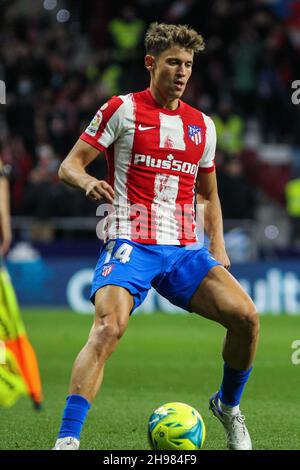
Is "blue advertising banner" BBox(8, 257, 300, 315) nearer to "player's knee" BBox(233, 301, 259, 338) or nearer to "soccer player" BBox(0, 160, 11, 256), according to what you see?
"soccer player" BBox(0, 160, 11, 256)

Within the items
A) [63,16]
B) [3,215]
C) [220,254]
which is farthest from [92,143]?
[63,16]

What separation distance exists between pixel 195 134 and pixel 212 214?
22.3 inches

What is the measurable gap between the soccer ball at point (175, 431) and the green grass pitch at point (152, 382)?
33cm

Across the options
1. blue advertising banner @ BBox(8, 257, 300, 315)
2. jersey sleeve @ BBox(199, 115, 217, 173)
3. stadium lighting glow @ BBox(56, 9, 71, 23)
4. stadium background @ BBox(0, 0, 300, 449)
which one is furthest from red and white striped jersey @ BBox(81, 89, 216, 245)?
stadium lighting glow @ BBox(56, 9, 71, 23)

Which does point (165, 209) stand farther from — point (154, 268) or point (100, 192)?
point (100, 192)

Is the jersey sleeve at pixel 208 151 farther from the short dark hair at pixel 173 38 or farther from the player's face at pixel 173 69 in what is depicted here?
the short dark hair at pixel 173 38

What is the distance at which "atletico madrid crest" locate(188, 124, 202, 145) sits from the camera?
6.63 metres

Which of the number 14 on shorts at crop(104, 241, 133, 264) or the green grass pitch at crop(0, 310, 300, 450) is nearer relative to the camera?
the number 14 on shorts at crop(104, 241, 133, 264)

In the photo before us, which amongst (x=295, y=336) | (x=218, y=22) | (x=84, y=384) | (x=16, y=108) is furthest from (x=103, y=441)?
(x=218, y=22)

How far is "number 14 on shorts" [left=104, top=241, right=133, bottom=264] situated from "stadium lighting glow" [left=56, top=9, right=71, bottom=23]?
17240 mm

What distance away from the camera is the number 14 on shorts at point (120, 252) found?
6188mm

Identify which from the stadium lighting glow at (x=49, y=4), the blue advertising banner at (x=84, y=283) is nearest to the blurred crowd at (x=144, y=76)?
the stadium lighting glow at (x=49, y=4)

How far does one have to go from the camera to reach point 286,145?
20.3 m

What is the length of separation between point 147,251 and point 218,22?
15243 millimetres
